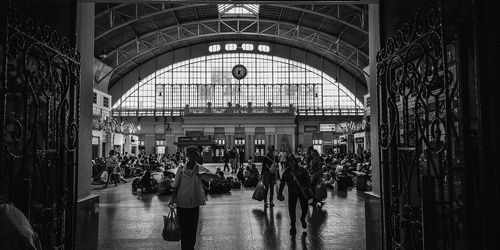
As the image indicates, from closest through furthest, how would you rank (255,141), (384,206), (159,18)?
(384,206) → (159,18) → (255,141)

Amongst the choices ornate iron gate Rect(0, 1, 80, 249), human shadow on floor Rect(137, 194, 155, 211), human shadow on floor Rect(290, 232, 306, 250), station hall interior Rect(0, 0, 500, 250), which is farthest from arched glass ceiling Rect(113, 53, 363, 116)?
ornate iron gate Rect(0, 1, 80, 249)

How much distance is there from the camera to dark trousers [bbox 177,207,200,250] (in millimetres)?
4613

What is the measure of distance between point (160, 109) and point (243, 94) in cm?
920

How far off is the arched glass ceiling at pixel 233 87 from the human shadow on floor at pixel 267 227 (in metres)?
31.4

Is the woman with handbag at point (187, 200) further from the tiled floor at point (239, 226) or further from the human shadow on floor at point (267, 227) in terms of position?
the human shadow on floor at point (267, 227)

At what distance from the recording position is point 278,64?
1580 inches

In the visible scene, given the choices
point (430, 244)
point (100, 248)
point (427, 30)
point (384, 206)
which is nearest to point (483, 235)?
point (430, 244)

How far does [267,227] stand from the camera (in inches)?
271

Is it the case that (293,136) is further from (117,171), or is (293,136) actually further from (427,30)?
(427,30)

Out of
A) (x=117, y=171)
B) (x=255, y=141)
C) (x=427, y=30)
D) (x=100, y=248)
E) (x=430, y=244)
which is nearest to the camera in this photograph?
(x=430, y=244)

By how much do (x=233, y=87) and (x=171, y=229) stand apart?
3590 cm

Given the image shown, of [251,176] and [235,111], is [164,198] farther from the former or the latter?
[235,111]

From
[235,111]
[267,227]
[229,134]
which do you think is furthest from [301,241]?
[235,111]

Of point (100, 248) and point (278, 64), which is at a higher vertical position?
point (278, 64)
